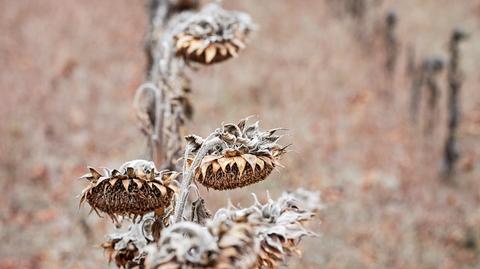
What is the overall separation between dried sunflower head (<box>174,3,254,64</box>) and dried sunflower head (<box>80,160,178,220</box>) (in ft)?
2.27

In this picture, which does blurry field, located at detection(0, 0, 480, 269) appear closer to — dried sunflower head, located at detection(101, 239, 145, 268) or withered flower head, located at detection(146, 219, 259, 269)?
dried sunflower head, located at detection(101, 239, 145, 268)

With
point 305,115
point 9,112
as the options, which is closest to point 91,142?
point 9,112

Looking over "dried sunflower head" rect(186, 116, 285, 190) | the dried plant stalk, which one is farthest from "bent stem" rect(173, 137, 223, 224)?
the dried plant stalk

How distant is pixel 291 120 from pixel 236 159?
259 inches

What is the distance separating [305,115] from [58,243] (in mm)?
3365

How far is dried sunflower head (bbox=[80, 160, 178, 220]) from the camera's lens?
1.61m

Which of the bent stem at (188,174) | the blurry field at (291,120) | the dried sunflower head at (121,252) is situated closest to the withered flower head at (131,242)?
the dried sunflower head at (121,252)

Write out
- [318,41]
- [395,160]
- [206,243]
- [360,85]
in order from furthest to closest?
1. [318,41]
2. [360,85]
3. [395,160]
4. [206,243]

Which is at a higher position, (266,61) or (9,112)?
(266,61)

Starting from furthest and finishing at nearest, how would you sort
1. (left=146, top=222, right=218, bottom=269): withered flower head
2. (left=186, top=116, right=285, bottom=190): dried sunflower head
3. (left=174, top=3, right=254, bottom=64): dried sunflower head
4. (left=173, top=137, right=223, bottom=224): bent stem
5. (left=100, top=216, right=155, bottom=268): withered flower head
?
(left=174, top=3, right=254, bottom=64): dried sunflower head < (left=100, top=216, right=155, bottom=268): withered flower head < (left=186, top=116, right=285, bottom=190): dried sunflower head < (left=173, top=137, right=223, bottom=224): bent stem < (left=146, top=222, right=218, bottom=269): withered flower head

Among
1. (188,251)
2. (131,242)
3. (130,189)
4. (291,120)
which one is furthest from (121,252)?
(291,120)

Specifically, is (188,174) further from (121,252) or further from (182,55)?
(182,55)

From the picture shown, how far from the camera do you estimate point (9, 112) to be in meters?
8.10

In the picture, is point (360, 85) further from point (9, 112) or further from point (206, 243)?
point (206, 243)
